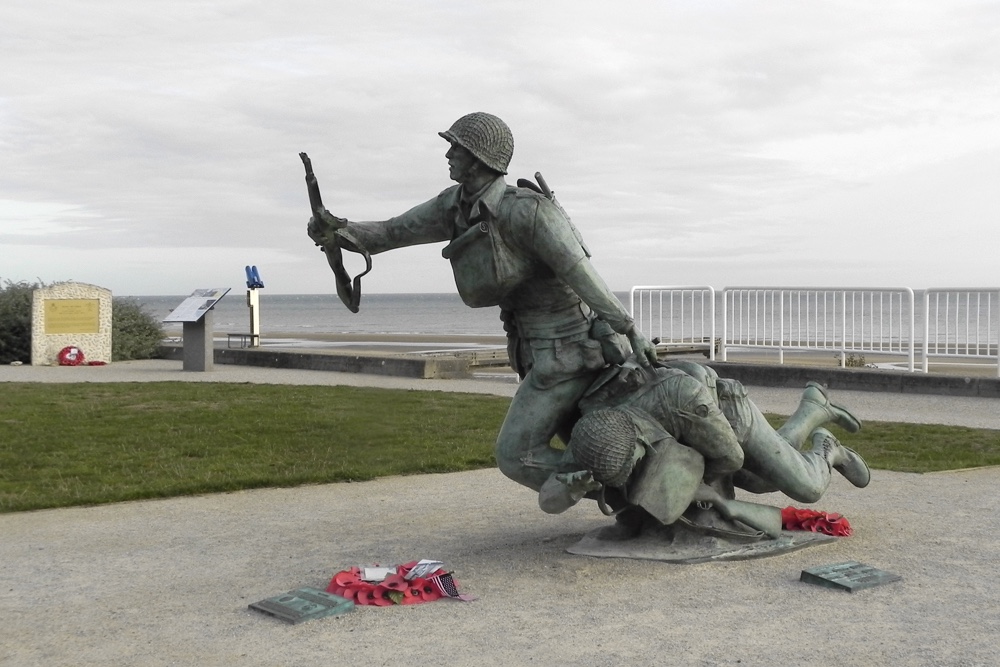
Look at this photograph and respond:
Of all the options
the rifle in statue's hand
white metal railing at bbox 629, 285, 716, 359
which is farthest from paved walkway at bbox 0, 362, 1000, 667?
white metal railing at bbox 629, 285, 716, 359

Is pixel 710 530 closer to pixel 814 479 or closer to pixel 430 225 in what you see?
pixel 814 479

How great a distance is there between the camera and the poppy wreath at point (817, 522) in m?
6.18

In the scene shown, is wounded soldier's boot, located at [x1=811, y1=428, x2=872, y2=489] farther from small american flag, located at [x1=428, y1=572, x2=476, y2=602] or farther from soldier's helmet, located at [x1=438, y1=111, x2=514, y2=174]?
soldier's helmet, located at [x1=438, y1=111, x2=514, y2=174]

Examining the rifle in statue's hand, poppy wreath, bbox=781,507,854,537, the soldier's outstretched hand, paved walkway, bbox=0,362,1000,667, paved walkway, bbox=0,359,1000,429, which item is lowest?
paved walkway, bbox=0,362,1000,667

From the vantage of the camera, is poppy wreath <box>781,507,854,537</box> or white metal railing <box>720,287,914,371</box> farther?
white metal railing <box>720,287,914,371</box>

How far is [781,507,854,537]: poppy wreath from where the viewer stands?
618 centimetres

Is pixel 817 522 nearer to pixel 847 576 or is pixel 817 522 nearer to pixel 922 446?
pixel 847 576

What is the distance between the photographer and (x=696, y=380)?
5422mm

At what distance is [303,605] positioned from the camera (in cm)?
481

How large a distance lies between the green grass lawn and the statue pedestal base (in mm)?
3201

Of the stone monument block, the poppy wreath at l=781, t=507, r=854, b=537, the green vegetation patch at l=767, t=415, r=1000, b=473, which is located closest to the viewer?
the poppy wreath at l=781, t=507, r=854, b=537

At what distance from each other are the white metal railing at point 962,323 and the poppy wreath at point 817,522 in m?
8.59

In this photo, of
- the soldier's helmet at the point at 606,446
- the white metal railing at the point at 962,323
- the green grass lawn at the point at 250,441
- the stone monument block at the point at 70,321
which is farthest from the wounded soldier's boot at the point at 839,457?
the stone monument block at the point at 70,321

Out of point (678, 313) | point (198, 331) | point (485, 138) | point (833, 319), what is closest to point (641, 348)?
point (485, 138)
